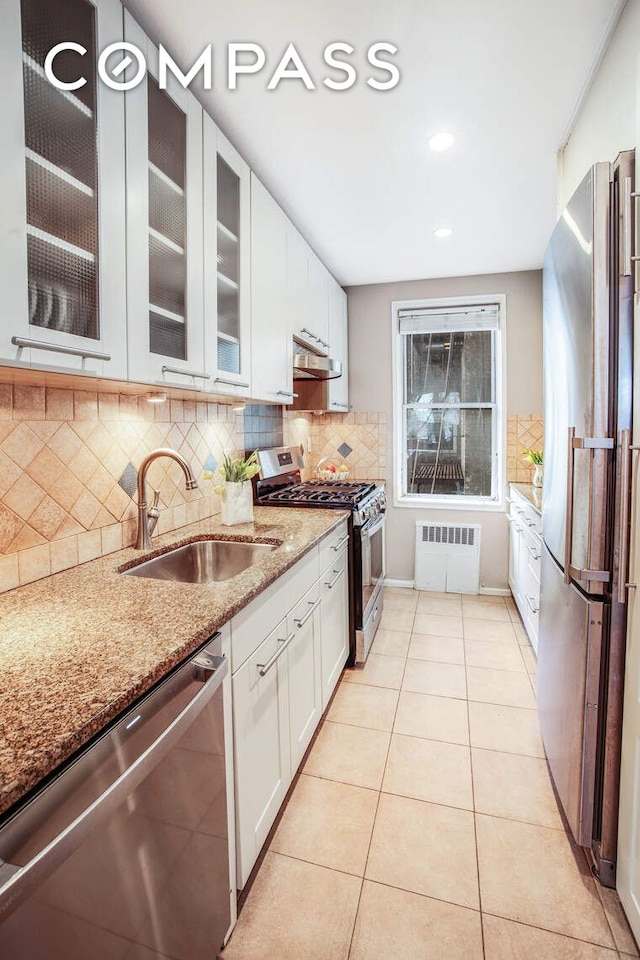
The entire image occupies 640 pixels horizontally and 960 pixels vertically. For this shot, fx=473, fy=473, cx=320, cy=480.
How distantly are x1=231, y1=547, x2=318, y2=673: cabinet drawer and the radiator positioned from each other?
216 cm

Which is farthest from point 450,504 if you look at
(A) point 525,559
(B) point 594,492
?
(B) point 594,492

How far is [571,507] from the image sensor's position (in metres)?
1.44

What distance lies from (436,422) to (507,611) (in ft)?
5.30

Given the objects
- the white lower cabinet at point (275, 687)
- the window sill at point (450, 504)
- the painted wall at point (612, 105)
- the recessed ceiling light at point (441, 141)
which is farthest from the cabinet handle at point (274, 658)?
the window sill at point (450, 504)

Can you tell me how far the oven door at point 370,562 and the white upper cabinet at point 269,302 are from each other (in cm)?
90

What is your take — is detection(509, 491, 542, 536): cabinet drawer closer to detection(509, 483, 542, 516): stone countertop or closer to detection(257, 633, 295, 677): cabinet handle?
detection(509, 483, 542, 516): stone countertop

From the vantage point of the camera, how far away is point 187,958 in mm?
1002

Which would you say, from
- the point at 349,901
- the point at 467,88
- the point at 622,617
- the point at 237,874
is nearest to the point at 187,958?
the point at 237,874

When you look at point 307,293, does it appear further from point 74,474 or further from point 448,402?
point 74,474

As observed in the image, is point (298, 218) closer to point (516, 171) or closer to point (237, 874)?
point (516, 171)

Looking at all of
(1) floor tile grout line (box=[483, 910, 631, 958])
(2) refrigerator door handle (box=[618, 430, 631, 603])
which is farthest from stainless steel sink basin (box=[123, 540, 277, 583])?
(1) floor tile grout line (box=[483, 910, 631, 958])

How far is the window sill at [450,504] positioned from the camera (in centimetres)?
385

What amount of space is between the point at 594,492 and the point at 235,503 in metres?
1.42

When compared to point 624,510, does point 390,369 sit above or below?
above
